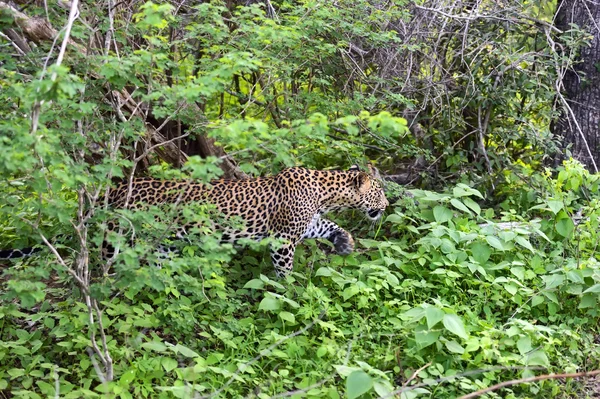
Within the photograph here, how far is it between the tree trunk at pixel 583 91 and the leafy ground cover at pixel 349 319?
4.24 ft

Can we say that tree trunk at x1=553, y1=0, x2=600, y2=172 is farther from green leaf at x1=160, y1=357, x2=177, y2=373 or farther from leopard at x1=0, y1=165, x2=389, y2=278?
green leaf at x1=160, y1=357, x2=177, y2=373

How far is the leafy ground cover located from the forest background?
2 cm

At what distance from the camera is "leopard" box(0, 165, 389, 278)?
25.3ft

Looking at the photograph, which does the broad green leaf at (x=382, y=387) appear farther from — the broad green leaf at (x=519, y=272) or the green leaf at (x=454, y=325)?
the broad green leaf at (x=519, y=272)

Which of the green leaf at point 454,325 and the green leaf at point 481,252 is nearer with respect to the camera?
the green leaf at point 454,325

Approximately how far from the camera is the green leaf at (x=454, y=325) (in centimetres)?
609

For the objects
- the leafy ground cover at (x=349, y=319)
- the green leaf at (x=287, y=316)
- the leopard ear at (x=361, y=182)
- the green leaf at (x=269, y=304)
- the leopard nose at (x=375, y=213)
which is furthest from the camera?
the leopard nose at (x=375, y=213)

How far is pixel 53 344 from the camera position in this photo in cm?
659

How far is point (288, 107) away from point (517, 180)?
2.89 m

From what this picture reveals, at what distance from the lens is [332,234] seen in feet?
27.6

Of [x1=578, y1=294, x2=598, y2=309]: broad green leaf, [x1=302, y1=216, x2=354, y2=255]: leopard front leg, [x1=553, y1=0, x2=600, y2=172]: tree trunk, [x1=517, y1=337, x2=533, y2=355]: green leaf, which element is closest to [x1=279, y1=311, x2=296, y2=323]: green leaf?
[x1=302, y1=216, x2=354, y2=255]: leopard front leg

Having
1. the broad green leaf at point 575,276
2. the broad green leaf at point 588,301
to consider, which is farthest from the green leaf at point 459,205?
the broad green leaf at point 588,301

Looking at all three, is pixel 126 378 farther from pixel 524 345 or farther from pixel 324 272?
pixel 524 345

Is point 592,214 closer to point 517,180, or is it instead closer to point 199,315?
point 517,180
